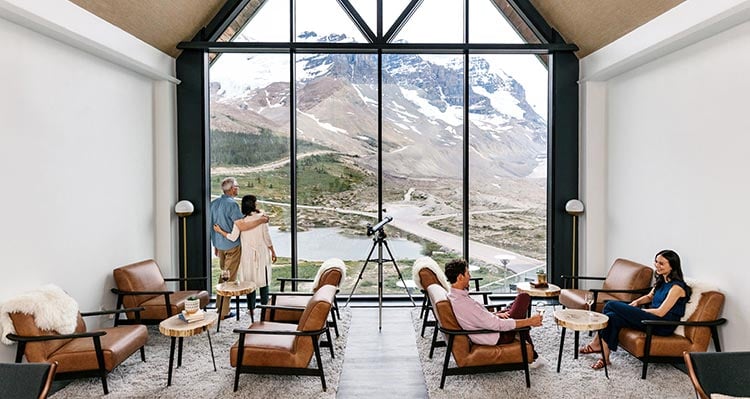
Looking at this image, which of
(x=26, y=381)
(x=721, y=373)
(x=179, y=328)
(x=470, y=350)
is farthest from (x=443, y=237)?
(x=26, y=381)

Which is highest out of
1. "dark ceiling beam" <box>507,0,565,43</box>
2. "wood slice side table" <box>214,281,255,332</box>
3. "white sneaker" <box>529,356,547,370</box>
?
"dark ceiling beam" <box>507,0,565,43</box>

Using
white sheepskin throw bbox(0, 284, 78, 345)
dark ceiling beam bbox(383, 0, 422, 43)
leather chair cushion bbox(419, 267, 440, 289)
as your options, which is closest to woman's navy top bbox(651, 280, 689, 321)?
leather chair cushion bbox(419, 267, 440, 289)

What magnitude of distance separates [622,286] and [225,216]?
4.89 metres

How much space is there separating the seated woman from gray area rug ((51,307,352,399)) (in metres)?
2.56

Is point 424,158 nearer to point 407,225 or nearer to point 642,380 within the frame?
point 407,225

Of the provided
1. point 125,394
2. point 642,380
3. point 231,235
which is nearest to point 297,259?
point 231,235

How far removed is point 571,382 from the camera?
13.3 ft

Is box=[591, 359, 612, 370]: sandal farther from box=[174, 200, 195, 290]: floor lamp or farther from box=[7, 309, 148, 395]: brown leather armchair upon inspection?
box=[174, 200, 195, 290]: floor lamp

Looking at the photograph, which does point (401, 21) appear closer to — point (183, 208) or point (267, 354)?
point (183, 208)

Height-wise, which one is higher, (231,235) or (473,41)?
(473,41)

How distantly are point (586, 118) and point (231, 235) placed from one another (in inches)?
→ 198

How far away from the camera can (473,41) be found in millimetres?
6648

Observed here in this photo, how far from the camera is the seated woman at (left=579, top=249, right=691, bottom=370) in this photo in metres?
4.25

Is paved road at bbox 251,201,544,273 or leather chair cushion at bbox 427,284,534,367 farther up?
paved road at bbox 251,201,544,273
